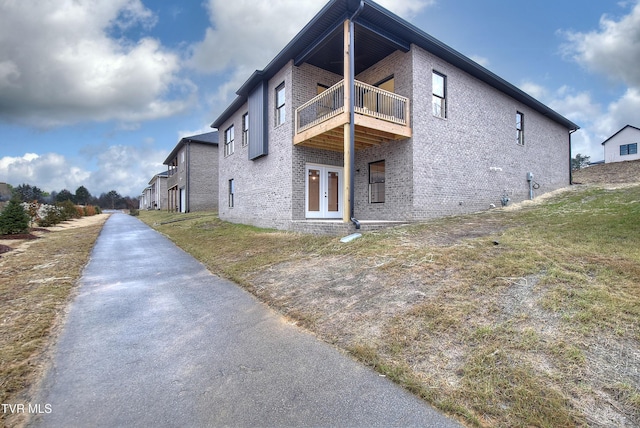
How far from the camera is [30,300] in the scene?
466 centimetres

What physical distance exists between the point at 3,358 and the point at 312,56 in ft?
38.8

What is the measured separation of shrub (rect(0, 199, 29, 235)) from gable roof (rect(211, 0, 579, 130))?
40.1 feet

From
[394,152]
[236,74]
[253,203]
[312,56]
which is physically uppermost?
[236,74]

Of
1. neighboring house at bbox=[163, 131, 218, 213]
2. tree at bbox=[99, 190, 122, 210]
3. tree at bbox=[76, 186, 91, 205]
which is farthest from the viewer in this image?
tree at bbox=[99, 190, 122, 210]

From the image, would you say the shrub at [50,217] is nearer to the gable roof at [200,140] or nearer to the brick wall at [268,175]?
the gable roof at [200,140]

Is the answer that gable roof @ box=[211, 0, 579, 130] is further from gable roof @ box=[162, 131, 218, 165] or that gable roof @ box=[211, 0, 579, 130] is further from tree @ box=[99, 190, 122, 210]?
tree @ box=[99, 190, 122, 210]

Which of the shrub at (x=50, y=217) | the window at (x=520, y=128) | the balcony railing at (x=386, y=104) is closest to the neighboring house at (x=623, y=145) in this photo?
the window at (x=520, y=128)

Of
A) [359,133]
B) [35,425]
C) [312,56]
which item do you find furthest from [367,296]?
[312,56]

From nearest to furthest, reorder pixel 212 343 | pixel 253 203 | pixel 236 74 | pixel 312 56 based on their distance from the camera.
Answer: pixel 212 343 < pixel 312 56 < pixel 253 203 < pixel 236 74

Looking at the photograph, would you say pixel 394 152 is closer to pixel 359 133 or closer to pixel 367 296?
pixel 359 133

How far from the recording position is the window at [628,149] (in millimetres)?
31200

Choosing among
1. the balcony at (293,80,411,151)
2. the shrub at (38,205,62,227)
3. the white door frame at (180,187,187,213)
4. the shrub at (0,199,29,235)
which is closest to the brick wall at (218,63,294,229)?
the balcony at (293,80,411,151)

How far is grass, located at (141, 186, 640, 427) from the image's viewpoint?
2.21 metres

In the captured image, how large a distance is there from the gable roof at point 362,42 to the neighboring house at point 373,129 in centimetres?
4
